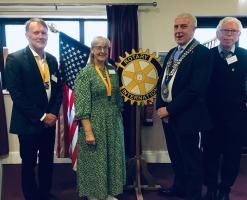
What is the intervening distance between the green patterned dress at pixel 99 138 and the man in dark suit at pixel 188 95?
0.41 metres

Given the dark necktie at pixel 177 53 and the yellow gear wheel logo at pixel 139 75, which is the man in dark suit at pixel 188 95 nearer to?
the dark necktie at pixel 177 53

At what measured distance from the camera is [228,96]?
2467mm

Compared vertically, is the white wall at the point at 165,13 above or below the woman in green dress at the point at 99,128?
above

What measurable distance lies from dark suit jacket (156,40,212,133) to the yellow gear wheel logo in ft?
1.17

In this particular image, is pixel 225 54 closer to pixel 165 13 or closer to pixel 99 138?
pixel 99 138

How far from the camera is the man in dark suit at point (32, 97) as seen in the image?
89.9 inches

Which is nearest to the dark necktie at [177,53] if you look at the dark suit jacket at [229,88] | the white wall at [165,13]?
the dark suit jacket at [229,88]

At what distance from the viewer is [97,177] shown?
8.05 ft

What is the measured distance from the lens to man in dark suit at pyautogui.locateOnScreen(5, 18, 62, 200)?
2.28 metres

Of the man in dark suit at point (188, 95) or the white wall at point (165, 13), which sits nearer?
the man in dark suit at point (188, 95)

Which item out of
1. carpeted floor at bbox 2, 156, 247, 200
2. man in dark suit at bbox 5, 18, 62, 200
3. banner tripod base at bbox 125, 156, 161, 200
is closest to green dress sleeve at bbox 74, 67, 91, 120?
man in dark suit at bbox 5, 18, 62, 200

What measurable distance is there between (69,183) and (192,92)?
1.73 meters

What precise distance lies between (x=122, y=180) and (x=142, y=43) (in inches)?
70.3

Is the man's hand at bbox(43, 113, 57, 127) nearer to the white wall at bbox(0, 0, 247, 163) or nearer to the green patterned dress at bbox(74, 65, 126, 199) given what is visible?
the green patterned dress at bbox(74, 65, 126, 199)
